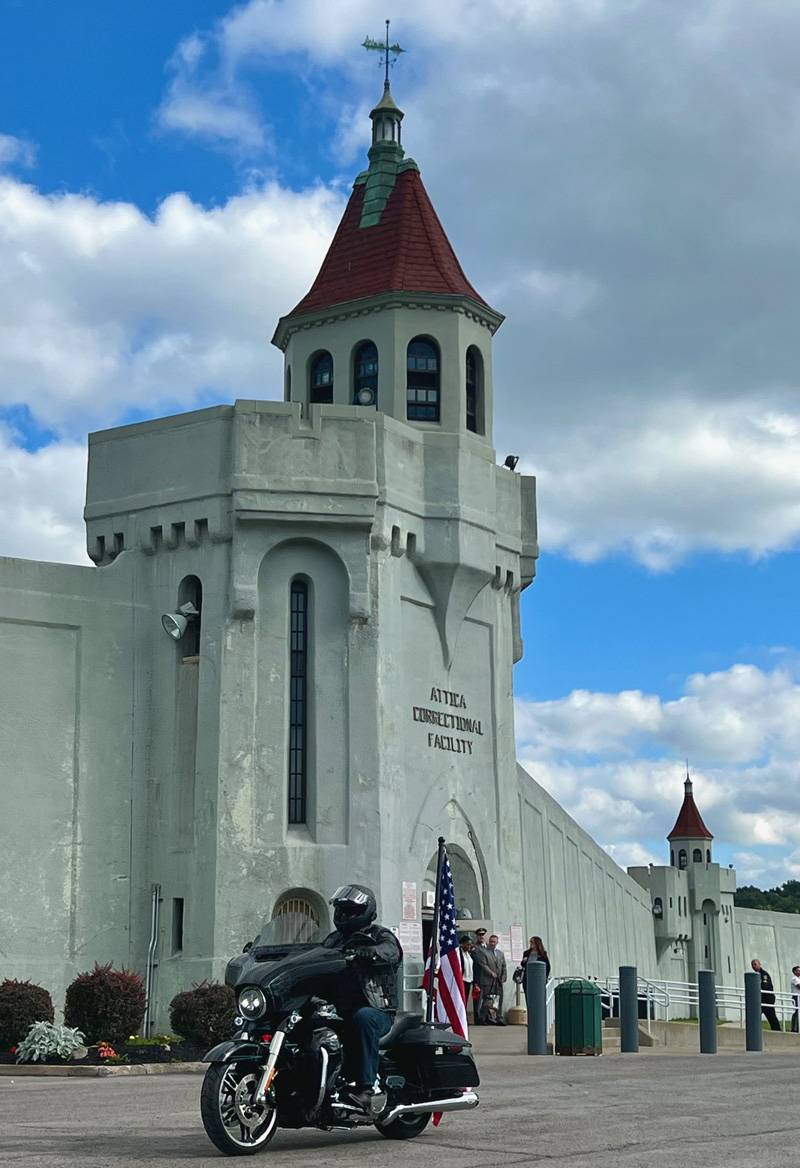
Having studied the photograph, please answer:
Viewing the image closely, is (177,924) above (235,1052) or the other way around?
above

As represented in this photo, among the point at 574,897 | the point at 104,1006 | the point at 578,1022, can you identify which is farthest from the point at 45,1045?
the point at 574,897

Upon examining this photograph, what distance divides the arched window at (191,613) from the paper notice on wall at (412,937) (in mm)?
7702

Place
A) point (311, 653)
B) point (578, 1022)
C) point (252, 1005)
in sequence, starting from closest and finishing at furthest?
point (252, 1005)
point (578, 1022)
point (311, 653)

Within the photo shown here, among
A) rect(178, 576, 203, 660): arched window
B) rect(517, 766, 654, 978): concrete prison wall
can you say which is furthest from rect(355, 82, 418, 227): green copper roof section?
rect(517, 766, 654, 978): concrete prison wall

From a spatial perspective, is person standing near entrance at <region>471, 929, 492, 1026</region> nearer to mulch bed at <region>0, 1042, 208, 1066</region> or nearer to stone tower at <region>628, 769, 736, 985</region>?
mulch bed at <region>0, 1042, 208, 1066</region>

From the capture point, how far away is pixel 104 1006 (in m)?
27.4

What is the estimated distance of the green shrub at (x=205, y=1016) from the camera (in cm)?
2792

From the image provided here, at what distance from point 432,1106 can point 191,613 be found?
25.2m

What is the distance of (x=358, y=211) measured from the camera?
46.4 metres

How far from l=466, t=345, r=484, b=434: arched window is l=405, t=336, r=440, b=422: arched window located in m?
1.12

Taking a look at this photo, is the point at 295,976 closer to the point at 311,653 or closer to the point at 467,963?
the point at 467,963

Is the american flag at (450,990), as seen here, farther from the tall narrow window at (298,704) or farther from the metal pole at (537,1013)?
the tall narrow window at (298,704)

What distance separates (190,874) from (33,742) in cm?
448

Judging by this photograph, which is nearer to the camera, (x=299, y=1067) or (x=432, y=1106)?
(x=299, y=1067)
